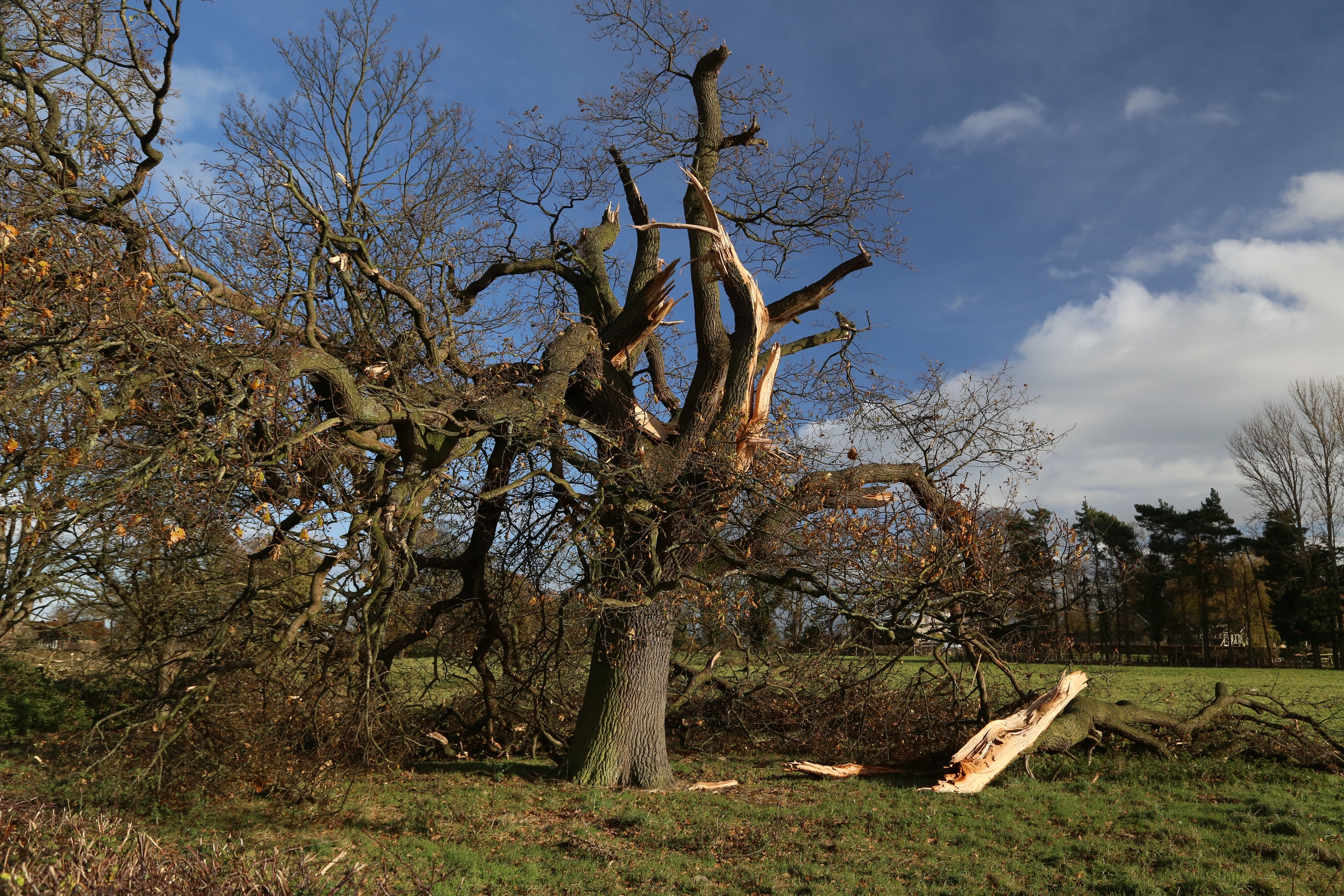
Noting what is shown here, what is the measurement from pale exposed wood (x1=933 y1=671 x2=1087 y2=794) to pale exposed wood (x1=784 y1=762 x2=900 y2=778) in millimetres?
1024

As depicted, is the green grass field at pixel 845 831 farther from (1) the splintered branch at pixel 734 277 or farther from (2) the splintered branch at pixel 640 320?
(2) the splintered branch at pixel 640 320

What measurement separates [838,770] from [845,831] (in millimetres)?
2771

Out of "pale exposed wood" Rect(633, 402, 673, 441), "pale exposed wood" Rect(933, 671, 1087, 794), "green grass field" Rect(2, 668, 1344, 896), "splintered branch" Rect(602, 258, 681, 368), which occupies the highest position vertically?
"splintered branch" Rect(602, 258, 681, 368)

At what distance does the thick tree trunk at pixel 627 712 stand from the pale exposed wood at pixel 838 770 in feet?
5.93

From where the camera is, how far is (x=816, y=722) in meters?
11.8

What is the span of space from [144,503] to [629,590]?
4504 mm

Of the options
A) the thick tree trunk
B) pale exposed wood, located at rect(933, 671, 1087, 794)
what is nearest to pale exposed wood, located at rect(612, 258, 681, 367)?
the thick tree trunk

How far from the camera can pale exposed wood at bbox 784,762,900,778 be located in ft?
33.9

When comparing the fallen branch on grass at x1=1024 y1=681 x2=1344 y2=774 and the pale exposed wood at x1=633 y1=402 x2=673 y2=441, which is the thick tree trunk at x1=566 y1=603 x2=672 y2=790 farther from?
the fallen branch on grass at x1=1024 y1=681 x2=1344 y2=774

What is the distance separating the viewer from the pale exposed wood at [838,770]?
33.9ft

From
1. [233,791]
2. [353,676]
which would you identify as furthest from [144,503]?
[233,791]

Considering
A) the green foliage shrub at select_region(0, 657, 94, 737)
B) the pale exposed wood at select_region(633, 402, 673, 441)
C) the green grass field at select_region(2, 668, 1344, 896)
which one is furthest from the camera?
the green foliage shrub at select_region(0, 657, 94, 737)

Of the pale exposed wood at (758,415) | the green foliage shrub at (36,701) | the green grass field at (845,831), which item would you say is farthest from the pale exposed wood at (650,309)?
the green foliage shrub at (36,701)

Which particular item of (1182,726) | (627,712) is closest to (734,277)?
(627,712)
